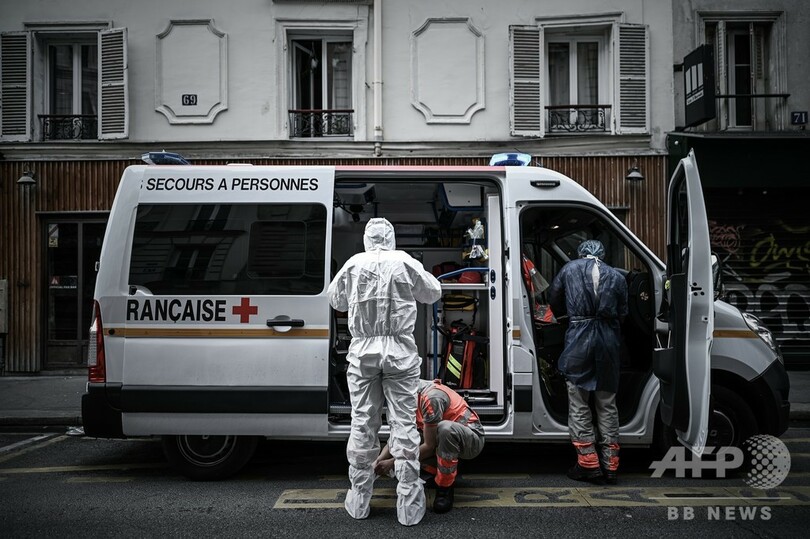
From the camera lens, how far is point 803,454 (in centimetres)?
580

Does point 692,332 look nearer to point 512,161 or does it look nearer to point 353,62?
point 512,161

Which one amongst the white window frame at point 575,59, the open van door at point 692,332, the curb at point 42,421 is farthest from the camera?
the white window frame at point 575,59

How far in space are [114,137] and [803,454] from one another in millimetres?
10637

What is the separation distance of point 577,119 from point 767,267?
417cm

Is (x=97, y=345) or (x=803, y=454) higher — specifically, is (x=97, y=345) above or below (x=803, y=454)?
above

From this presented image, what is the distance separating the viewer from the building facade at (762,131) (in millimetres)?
10812

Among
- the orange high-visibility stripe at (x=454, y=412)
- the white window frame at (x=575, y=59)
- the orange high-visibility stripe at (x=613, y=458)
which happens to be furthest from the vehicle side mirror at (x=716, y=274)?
the white window frame at (x=575, y=59)

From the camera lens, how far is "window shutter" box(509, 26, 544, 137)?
1073cm

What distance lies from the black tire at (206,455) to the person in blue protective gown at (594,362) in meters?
2.52

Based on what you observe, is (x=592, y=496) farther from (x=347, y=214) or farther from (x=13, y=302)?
(x=13, y=302)

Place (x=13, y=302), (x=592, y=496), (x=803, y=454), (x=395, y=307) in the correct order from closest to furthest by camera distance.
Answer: (x=395, y=307), (x=592, y=496), (x=803, y=454), (x=13, y=302)

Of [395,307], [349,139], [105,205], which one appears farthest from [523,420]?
[105,205]

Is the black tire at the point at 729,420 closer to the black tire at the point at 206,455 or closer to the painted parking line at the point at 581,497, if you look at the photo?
the painted parking line at the point at 581,497

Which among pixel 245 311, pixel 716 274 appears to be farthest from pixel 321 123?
pixel 716 274
